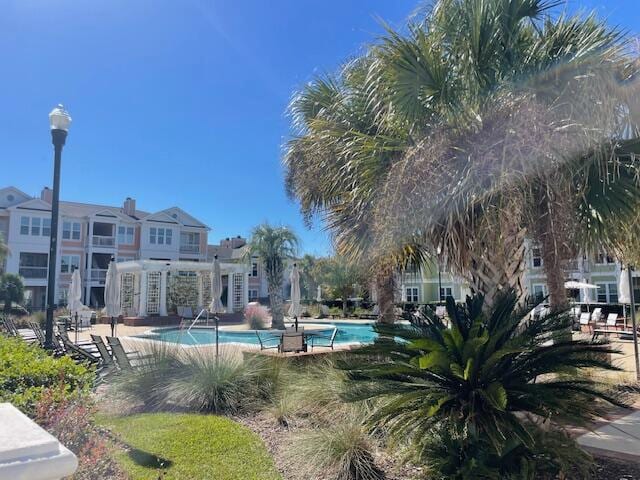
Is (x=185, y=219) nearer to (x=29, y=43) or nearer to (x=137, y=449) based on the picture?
(x=29, y=43)

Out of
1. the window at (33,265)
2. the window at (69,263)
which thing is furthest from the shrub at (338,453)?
the window at (69,263)

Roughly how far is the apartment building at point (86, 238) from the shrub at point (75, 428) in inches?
1490

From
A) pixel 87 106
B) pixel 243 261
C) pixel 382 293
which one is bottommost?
pixel 382 293

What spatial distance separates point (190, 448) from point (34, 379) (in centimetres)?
205

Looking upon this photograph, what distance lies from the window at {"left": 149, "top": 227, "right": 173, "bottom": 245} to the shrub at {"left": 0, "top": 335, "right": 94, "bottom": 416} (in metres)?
40.1

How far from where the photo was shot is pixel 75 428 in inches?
174

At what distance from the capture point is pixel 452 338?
4633 mm

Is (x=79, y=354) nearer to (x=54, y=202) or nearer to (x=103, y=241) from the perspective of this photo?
(x=54, y=202)

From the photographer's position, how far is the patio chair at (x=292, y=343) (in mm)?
11461

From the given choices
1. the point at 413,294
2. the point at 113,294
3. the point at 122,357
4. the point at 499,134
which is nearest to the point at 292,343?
the point at 122,357

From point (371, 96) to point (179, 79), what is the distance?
8327 mm

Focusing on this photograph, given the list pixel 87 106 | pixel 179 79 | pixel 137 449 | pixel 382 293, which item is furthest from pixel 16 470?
pixel 87 106

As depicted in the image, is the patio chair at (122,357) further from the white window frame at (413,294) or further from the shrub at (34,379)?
the white window frame at (413,294)

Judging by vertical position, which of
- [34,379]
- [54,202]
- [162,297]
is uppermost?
[54,202]
